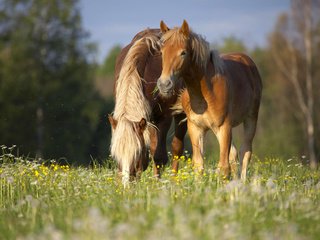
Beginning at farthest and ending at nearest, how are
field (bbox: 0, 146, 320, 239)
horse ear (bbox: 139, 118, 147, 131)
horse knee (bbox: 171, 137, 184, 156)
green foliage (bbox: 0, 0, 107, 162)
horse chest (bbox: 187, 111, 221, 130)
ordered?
green foliage (bbox: 0, 0, 107, 162), horse knee (bbox: 171, 137, 184, 156), horse chest (bbox: 187, 111, 221, 130), horse ear (bbox: 139, 118, 147, 131), field (bbox: 0, 146, 320, 239)

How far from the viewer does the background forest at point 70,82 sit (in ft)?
97.3

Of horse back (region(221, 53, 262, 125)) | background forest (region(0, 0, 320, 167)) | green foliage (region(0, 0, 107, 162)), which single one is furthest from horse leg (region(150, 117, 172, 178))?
green foliage (region(0, 0, 107, 162))

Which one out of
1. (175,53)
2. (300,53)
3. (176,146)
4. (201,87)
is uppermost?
(300,53)

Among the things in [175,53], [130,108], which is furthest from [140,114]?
[175,53]

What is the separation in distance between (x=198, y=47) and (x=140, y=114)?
1167 mm

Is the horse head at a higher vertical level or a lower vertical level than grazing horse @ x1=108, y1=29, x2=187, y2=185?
higher

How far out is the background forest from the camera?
97.3 feet

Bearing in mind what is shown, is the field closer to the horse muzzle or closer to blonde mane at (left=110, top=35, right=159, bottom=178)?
blonde mane at (left=110, top=35, right=159, bottom=178)

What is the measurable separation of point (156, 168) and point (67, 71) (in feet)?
76.8

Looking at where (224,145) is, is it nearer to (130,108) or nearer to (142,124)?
(142,124)

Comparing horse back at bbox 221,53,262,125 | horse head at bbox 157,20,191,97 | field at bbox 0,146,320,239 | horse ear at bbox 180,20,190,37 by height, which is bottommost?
field at bbox 0,146,320,239

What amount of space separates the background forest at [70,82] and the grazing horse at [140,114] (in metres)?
18.9

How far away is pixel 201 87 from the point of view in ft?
27.4

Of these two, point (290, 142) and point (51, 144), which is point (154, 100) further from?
point (290, 142)
